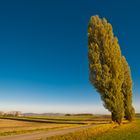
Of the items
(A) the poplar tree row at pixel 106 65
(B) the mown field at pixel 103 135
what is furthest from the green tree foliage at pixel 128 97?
(B) the mown field at pixel 103 135

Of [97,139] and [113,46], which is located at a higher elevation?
[113,46]

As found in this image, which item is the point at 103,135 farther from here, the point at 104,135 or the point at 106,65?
the point at 106,65

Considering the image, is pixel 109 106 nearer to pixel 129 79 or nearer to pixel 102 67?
pixel 102 67

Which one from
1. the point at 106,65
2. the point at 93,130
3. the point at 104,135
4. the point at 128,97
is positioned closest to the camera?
the point at 104,135

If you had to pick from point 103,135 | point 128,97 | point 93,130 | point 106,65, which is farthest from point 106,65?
point 128,97

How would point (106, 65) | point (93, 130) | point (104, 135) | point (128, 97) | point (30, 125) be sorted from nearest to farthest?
point (104, 135) → point (93, 130) → point (106, 65) → point (128, 97) → point (30, 125)

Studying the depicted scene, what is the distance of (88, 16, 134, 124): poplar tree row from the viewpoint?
111 feet

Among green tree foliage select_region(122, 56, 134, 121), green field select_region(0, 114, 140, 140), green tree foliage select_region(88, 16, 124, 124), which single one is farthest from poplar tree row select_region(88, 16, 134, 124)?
green tree foliage select_region(122, 56, 134, 121)

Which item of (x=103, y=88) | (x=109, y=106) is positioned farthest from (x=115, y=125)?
(x=103, y=88)

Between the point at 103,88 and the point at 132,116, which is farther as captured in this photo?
the point at 132,116

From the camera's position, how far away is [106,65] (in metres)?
34.7

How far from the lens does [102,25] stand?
3684 cm

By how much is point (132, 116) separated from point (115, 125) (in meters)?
19.1

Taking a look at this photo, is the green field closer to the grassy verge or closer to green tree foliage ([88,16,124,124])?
the grassy verge
